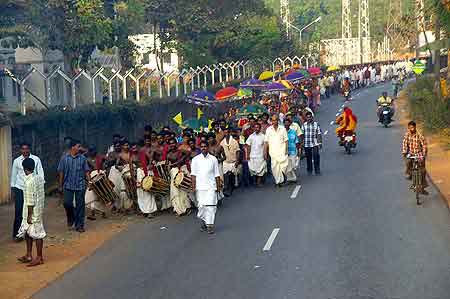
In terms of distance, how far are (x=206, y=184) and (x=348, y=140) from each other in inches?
481

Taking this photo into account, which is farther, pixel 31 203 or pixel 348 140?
pixel 348 140

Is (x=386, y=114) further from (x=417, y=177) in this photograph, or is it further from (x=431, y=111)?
(x=417, y=177)

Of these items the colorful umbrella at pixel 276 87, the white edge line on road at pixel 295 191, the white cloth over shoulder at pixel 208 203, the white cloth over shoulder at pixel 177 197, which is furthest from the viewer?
the colorful umbrella at pixel 276 87

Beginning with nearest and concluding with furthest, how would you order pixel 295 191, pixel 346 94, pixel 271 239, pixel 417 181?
pixel 271 239 → pixel 417 181 → pixel 295 191 → pixel 346 94

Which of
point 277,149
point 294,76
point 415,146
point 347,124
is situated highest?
point 294,76

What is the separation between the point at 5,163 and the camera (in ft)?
66.3

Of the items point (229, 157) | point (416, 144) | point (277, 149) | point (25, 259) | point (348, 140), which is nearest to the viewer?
point (25, 259)

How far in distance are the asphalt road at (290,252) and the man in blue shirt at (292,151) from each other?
0.82 meters

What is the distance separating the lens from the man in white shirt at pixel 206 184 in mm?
15945

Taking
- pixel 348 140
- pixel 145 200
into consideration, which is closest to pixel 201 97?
pixel 348 140

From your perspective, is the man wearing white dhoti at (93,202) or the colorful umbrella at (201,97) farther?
the colorful umbrella at (201,97)

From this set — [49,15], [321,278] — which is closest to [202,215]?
[321,278]

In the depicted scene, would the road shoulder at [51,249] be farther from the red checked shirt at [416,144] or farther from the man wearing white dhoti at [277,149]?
the red checked shirt at [416,144]

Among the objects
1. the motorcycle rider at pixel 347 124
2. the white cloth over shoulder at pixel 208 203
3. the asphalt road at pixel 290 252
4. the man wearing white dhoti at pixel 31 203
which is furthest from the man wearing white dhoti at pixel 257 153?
the man wearing white dhoti at pixel 31 203
